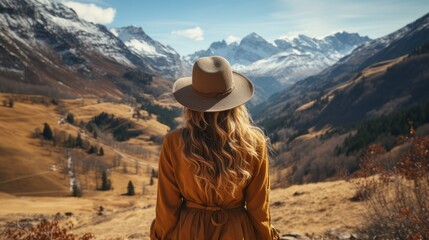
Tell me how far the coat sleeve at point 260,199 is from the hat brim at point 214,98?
2.32 ft

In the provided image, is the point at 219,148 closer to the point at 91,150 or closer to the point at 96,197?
the point at 96,197

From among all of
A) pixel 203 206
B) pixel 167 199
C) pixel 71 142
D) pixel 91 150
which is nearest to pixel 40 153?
pixel 71 142

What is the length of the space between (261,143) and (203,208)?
1032 mm

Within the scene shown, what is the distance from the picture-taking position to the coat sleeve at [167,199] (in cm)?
407

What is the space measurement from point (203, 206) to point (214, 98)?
1.30 metres

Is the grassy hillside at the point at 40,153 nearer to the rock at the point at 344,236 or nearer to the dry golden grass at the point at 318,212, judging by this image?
the dry golden grass at the point at 318,212

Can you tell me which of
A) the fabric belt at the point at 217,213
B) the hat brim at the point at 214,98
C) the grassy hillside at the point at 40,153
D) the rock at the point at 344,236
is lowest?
the grassy hillside at the point at 40,153

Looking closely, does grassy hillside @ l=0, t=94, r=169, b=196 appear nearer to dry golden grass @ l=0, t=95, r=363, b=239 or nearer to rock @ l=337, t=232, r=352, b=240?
dry golden grass @ l=0, t=95, r=363, b=239

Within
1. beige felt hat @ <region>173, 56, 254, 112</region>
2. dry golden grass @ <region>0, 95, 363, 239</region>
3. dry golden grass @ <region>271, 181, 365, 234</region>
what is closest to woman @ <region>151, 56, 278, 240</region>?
beige felt hat @ <region>173, 56, 254, 112</region>

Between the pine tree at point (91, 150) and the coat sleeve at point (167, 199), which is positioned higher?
the coat sleeve at point (167, 199)

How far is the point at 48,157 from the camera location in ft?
412

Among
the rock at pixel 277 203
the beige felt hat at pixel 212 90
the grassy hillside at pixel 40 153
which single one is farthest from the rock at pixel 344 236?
the grassy hillside at pixel 40 153

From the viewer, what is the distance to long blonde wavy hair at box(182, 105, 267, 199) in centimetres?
Result: 377

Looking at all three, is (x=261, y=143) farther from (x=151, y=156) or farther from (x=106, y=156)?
(x=151, y=156)
